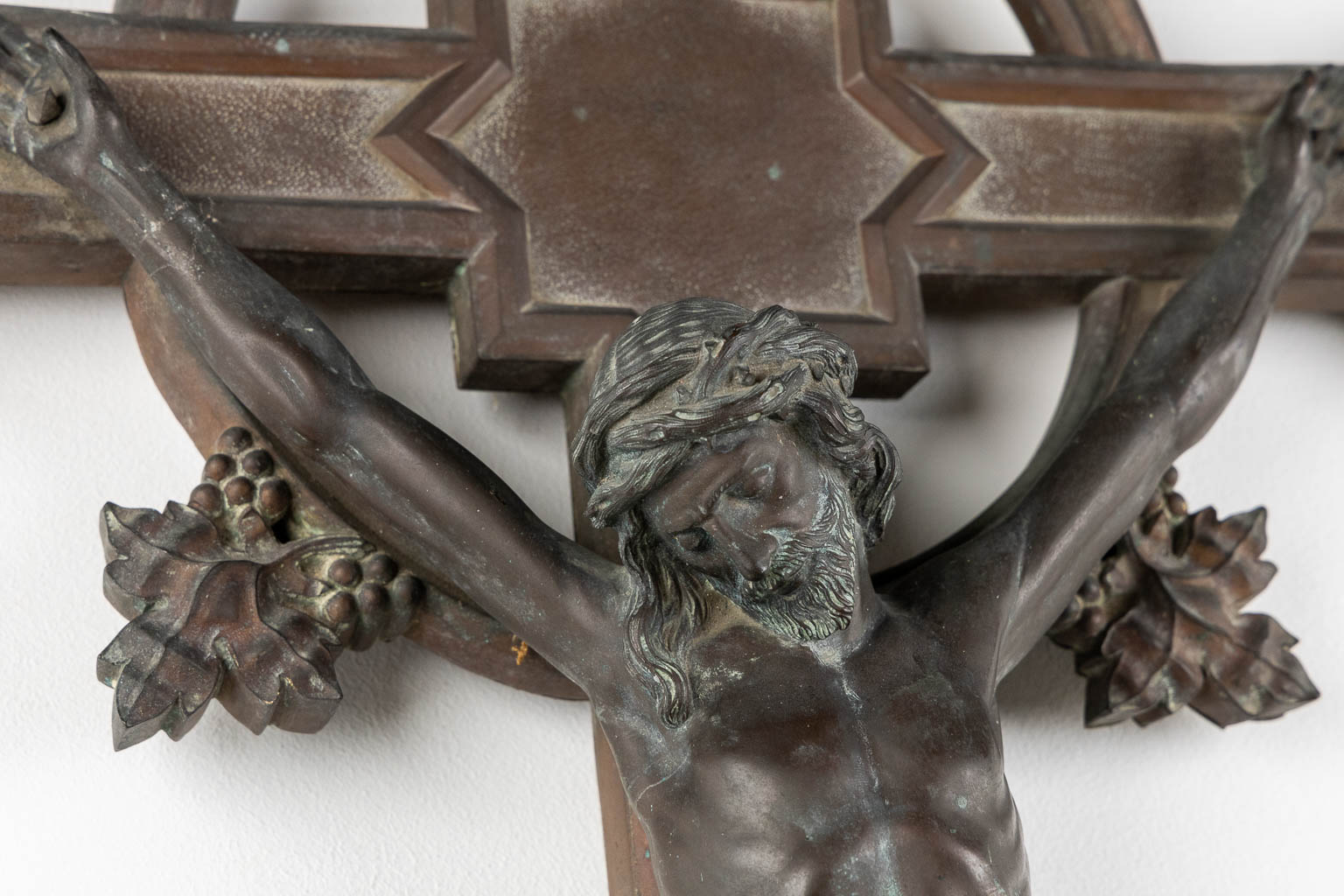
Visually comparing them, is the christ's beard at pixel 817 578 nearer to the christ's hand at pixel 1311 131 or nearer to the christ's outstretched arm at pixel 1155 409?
the christ's outstretched arm at pixel 1155 409

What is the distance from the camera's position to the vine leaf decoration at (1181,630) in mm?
1703

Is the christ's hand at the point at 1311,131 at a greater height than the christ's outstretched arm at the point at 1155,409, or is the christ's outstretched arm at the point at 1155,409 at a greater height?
the christ's hand at the point at 1311,131

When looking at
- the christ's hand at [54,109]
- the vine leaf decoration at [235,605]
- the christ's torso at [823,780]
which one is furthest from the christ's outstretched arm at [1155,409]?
the christ's hand at [54,109]

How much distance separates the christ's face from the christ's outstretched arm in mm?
189

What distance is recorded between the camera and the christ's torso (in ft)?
4.54

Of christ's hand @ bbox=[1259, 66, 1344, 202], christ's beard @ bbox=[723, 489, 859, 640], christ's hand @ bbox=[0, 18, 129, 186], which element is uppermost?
christ's hand @ bbox=[0, 18, 129, 186]

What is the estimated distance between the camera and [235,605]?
148cm

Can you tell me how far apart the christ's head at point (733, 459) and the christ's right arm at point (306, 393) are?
81 millimetres

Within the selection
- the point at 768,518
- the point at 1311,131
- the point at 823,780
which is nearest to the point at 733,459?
the point at 768,518

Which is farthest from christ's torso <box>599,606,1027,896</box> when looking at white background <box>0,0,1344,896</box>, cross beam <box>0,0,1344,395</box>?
cross beam <box>0,0,1344,395</box>

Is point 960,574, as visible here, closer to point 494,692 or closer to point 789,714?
point 789,714

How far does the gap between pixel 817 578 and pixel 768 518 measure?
0.21 ft

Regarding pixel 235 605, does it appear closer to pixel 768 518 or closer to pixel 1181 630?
pixel 768 518

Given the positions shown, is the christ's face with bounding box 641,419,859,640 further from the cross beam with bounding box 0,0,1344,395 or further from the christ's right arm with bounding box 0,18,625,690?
the cross beam with bounding box 0,0,1344,395
